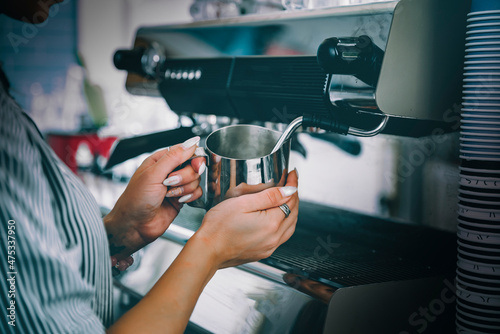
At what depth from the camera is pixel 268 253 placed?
50 centimetres

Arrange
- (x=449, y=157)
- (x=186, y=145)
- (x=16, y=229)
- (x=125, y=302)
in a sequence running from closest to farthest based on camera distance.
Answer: (x=16, y=229)
(x=186, y=145)
(x=125, y=302)
(x=449, y=157)

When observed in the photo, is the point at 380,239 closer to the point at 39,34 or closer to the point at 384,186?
the point at 384,186

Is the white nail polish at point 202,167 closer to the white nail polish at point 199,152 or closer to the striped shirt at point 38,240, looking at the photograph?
the white nail polish at point 199,152

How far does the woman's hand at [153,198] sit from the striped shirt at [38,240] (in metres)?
0.11

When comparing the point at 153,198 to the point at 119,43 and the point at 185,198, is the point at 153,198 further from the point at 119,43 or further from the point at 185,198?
the point at 119,43

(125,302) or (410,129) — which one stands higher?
(410,129)

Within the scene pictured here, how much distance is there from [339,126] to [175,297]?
25 cm

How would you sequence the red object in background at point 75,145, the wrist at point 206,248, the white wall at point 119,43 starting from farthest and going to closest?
the red object in background at point 75,145
the white wall at point 119,43
the wrist at point 206,248

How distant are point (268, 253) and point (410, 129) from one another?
26 centimetres

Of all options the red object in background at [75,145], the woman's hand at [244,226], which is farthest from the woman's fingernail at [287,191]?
the red object in background at [75,145]

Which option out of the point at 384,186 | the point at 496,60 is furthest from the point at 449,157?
the point at 496,60

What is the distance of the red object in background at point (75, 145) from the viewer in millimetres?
1020

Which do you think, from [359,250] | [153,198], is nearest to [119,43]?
[153,198]

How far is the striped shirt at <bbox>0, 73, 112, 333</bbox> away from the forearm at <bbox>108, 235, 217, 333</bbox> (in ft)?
0.10
